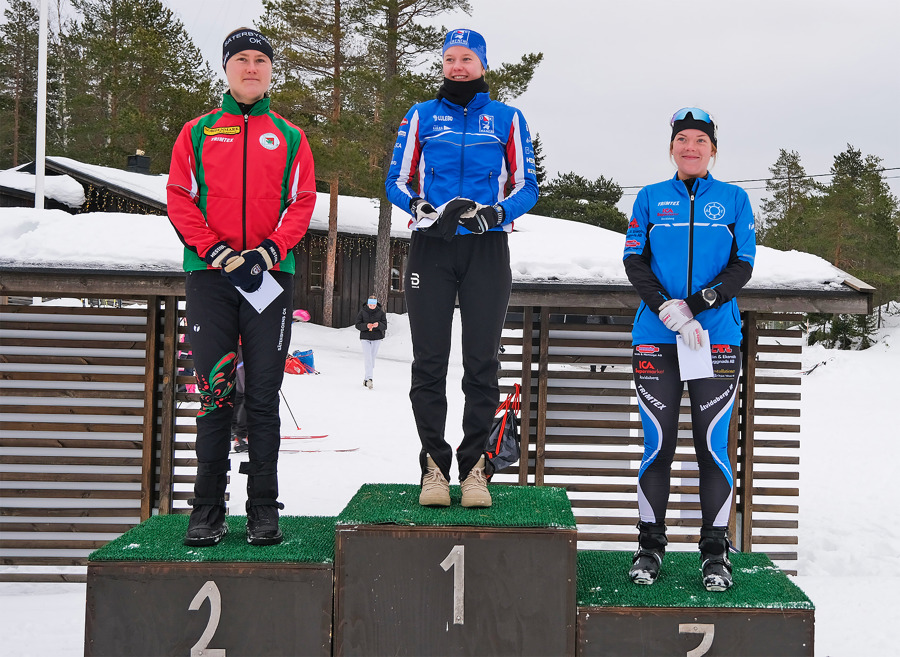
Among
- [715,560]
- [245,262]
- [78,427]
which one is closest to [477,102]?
[245,262]

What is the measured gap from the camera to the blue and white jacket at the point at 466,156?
143 inches

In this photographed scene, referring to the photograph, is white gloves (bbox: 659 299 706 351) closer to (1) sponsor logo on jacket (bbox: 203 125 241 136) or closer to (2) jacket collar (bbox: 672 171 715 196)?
(2) jacket collar (bbox: 672 171 715 196)

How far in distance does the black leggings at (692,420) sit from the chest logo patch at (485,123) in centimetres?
122

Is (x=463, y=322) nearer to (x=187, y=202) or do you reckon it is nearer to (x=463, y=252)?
(x=463, y=252)

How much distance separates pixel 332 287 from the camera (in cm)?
2594

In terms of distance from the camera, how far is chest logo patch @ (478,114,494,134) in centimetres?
366

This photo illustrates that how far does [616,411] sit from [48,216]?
4486 millimetres

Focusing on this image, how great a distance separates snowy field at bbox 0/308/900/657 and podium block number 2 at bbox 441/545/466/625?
2.09 m

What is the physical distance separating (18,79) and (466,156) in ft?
146

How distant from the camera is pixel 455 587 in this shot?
3236 mm

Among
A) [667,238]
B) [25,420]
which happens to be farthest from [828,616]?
[25,420]

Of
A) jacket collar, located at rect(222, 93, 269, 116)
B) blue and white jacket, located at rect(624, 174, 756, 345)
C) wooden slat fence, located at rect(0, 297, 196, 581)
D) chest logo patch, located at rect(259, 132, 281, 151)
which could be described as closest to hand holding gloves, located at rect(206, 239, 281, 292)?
chest logo patch, located at rect(259, 132, 281, 151)

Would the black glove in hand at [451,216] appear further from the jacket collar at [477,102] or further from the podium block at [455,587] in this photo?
the podium block at [455,587]

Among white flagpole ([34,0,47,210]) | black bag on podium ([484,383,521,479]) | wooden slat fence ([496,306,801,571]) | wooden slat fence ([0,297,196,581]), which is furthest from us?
white flagpole ([34,0,47,210])
